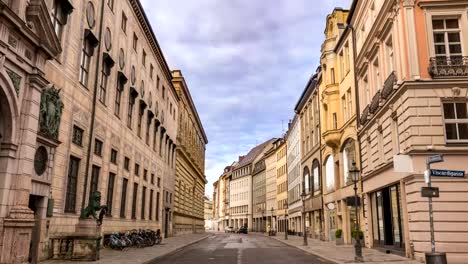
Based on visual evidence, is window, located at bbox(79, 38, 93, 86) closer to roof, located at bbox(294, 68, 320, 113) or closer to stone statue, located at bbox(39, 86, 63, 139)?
stone statue, located at bbox(39, 86, 63, 139)

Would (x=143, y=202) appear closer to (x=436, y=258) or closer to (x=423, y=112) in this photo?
(x=423, y=112)

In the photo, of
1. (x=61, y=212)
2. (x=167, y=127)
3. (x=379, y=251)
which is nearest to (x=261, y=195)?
(x=167, y=127)

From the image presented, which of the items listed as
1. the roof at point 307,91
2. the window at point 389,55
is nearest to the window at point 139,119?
the window at point 389,55

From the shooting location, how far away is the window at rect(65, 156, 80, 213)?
21.3 m

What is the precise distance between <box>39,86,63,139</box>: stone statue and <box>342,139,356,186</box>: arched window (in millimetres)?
21351

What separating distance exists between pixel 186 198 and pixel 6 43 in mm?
55009

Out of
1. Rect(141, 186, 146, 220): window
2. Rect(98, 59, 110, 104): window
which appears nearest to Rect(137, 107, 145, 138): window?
Rect(141, 186, 146, 220): window

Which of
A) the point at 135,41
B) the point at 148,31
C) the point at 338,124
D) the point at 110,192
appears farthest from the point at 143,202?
the point at 338,124

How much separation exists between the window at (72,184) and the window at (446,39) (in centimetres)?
1736

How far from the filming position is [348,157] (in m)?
34.3

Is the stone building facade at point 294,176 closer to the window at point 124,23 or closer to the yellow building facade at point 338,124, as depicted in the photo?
the yellow building facade at point 338,124

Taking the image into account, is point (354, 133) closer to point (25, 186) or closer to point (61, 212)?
point (61, 212)

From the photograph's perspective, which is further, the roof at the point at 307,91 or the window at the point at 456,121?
the roof at the point at 307,91

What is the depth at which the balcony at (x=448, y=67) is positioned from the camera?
19453mm
